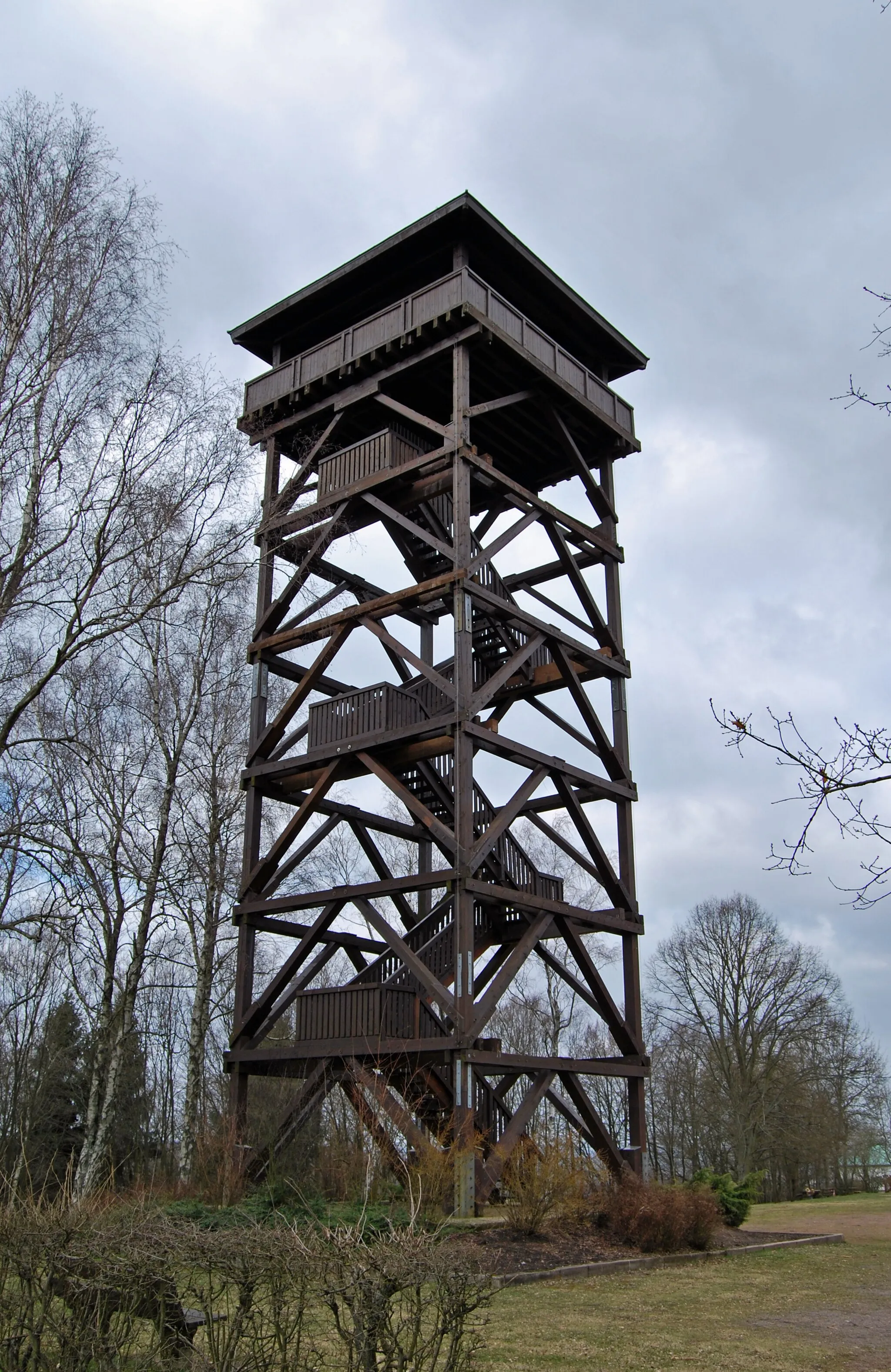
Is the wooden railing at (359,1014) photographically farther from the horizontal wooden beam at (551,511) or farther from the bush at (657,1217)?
the horizontal wooden beam at (551,511)

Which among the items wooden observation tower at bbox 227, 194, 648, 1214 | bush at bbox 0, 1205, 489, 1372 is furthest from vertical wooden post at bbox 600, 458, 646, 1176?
bush at bbox 0, 1205, 489, 1372

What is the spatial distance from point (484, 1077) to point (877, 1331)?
36.1 ft

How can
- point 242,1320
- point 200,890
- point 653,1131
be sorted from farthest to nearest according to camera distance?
1. point 653,1131
2. point 200,890
3. point 242,1320

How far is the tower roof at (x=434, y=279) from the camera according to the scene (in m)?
→ 20.1

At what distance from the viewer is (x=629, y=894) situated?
65.8ft

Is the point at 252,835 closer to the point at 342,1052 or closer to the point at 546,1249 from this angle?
the point at 342,1052

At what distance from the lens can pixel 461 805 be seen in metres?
16.7

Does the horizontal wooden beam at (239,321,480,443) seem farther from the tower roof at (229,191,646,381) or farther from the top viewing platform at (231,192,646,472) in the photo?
the tower roof at (229,191,646,381)

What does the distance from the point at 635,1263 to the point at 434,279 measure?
16.9m

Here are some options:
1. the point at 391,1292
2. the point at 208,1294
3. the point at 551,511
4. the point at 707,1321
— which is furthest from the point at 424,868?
the point at 391,1292

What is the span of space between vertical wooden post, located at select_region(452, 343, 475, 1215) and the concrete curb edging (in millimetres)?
1635

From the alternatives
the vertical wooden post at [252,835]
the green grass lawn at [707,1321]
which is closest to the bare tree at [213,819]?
the vertical wooden post at [252,835]

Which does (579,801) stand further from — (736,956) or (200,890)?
(736,956)

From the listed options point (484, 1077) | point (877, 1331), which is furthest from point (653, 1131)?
point (877, 1331)
